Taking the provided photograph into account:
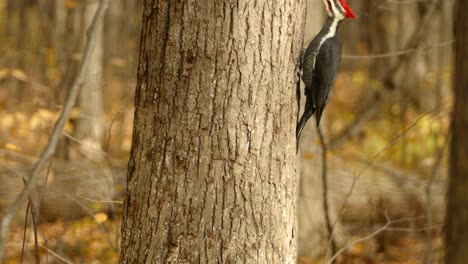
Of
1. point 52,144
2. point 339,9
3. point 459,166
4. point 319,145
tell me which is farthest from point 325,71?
point 319,145

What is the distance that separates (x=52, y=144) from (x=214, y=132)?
1.22m

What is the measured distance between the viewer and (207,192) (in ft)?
8.97

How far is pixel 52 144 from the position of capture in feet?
11.6

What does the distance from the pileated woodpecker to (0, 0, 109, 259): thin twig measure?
1318 mm

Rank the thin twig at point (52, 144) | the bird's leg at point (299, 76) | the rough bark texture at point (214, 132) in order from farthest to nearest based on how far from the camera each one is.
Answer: the thin twig at point (52, 144)
the bird's leg at point (299, 76)
the rough bark texture at point (214, 132)

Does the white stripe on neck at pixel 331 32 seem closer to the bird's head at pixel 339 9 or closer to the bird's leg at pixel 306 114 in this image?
the bird's head at pixel 339 9

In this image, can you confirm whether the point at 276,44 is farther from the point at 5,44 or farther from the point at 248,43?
the point at 5,44

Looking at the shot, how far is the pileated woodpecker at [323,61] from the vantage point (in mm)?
3357

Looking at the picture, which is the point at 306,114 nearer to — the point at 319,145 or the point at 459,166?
the point at 459,166

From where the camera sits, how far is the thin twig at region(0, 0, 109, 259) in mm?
3320

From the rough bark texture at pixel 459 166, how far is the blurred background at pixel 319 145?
235cm

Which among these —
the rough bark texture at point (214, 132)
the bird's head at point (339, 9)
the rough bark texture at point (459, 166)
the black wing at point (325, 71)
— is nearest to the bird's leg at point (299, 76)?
the rough bark texture at point (214, 132)

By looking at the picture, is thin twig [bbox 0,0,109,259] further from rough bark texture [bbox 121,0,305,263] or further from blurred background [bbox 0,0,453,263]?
rough bark texture [bbox 121,0,305,263]

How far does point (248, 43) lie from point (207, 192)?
658 millimetres
